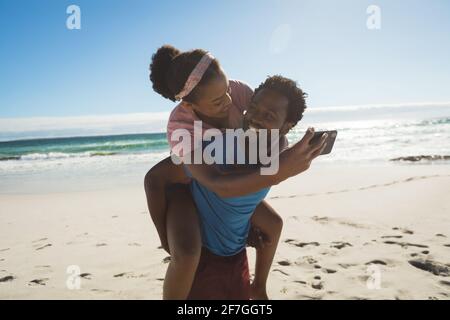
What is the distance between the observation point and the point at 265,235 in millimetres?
2420

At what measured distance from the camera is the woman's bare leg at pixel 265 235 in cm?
240

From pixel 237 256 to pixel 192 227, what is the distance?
37 centimetres

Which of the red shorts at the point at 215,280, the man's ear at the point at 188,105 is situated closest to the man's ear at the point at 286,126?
the man's ear at the point at 188,105

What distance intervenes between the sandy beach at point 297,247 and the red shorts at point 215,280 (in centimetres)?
116

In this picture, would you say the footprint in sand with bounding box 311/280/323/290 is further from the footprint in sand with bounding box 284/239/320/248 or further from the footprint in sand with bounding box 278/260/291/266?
the footprint in sand with bounding box 284/239/320/248

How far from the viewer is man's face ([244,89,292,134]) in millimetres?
1996

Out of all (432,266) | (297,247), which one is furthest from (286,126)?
(297,247)

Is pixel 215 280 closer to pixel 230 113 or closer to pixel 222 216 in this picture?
pixel 222 216

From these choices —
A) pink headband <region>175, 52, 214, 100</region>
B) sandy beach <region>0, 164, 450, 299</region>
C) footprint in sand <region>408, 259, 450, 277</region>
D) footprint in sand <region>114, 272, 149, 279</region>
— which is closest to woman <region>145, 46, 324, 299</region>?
pink headband <region>175, 52, 214, 100</region>

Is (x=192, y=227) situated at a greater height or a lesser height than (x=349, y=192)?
greater

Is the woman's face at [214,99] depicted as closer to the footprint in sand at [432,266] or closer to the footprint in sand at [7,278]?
the footprint in sand at [432,266]

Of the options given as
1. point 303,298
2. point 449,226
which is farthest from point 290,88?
point 449,226
